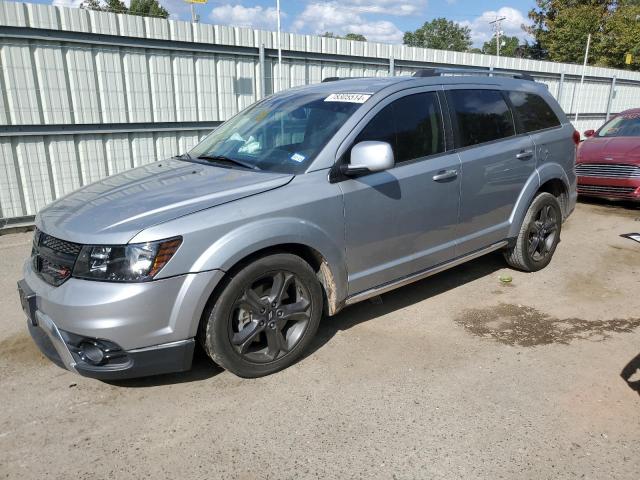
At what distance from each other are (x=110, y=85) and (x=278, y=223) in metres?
5.31

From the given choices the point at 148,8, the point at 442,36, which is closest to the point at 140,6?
the point at 148,8

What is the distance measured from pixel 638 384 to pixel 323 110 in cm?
278

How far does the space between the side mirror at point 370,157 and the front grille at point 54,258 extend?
5.71 feet

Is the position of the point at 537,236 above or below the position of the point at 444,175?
below

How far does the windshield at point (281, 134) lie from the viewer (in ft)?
11.4

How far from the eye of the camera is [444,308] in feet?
14.4

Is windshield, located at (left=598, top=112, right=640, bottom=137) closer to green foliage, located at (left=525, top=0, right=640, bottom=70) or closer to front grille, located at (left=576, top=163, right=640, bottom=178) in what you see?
front grille, located at (left=576, top=163, right=640, bottom=178)

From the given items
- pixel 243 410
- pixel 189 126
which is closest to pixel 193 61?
pixel 189 126

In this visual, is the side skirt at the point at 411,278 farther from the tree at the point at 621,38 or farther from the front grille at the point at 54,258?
the tree at the point at 621,38

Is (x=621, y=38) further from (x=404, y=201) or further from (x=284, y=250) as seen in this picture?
(x=284, y=250)

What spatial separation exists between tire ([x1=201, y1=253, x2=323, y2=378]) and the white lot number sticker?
4.19 feet

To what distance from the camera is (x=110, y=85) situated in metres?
7.14

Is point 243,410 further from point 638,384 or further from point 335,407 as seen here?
point 638,384

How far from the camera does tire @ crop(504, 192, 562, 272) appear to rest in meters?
4.95
